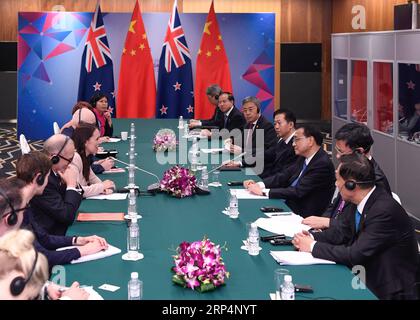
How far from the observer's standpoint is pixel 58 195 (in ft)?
12.6

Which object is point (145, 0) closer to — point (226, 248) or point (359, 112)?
point (359, 112)

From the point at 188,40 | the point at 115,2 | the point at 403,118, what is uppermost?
the point at 115,2

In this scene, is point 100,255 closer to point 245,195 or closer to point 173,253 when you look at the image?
point 173,253

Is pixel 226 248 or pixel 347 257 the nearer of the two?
pixel 347 257

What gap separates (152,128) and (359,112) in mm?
2896

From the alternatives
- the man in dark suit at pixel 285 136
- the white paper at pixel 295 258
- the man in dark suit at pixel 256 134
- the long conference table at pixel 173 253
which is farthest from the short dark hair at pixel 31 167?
the man in dark suit at pixel 256 134

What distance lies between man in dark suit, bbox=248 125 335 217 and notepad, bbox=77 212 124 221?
116 cm

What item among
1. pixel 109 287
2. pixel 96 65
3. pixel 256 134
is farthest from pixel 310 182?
pixel 96 65

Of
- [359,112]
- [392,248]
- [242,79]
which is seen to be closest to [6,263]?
[392,248]

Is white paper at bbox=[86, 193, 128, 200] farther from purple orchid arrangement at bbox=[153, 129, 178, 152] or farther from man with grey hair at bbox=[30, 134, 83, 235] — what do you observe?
purple orchid arrangement at bbox=[153, 129, 178, 152]

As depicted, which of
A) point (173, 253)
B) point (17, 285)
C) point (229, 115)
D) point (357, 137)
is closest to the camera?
point (17, 285)

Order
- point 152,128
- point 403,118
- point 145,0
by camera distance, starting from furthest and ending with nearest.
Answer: point 145,0
point 152,128
point 403,118

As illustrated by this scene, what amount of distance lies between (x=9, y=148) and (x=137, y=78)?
2675mm

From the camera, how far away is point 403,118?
688 centimetres
